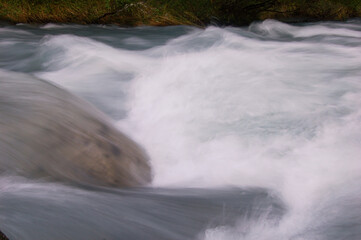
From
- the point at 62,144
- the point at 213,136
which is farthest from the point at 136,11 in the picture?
the point at 62,144

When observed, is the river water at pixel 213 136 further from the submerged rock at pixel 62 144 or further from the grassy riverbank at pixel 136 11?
the grassy riverbank at pixel 136 11

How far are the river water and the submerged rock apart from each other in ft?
0.40

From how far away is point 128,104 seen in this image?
4.53 m

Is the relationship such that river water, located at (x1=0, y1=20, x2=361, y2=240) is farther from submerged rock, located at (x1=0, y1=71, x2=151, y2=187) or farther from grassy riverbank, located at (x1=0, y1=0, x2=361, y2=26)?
grassy riverbank, located at (x1=0, y1=0, x2=361, y2=26)

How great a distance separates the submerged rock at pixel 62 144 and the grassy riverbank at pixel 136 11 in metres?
5.76

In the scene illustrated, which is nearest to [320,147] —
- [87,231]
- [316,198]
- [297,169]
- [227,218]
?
[297,169]

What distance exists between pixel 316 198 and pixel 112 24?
718 cm

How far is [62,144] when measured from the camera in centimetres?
271

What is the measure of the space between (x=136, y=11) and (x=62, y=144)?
6707mm

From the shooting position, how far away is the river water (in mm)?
2256

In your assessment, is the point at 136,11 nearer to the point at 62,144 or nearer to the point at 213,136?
the point at 213,136

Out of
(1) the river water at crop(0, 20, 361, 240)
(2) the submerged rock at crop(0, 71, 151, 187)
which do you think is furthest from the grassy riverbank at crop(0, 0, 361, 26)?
(2) the submerged rock at crop(0, 71, 151, 187)

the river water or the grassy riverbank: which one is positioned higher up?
the grassy riverbank

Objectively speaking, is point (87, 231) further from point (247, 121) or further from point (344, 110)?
point (344, 110)
